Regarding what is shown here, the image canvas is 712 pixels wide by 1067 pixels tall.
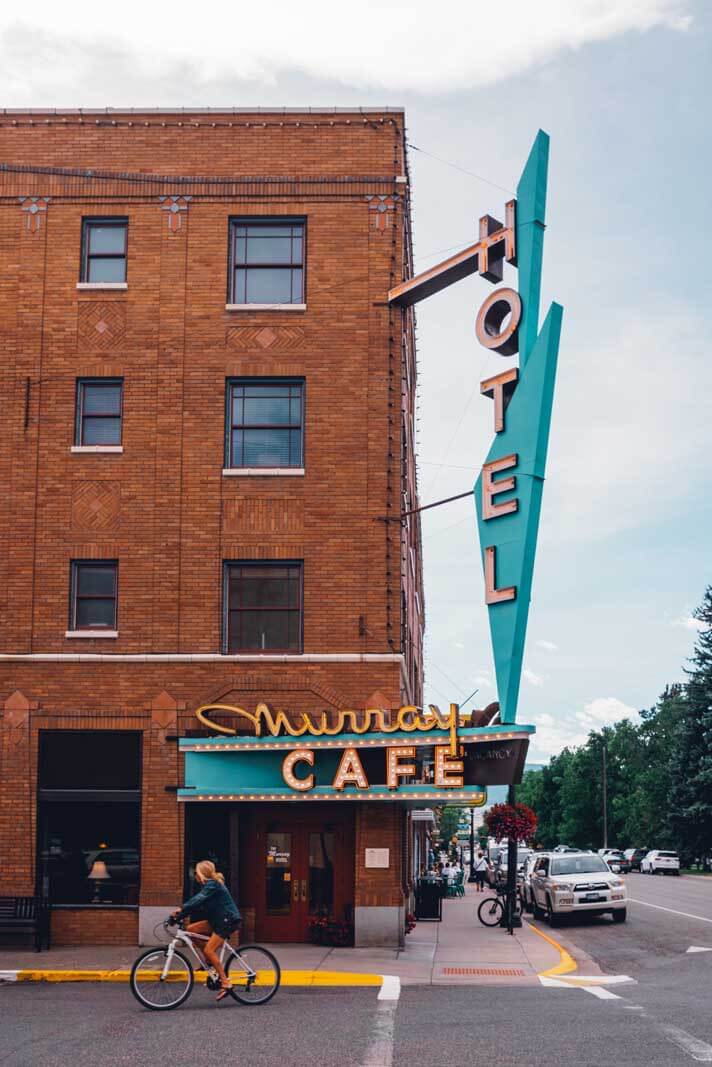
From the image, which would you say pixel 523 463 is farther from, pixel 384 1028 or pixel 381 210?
pixel 384 1028

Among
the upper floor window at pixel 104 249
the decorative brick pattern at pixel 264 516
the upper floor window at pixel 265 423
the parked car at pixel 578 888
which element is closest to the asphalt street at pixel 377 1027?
the decorative brick pattern at pixel 264 516

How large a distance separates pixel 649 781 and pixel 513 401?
3143 inches

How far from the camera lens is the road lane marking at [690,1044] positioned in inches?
471

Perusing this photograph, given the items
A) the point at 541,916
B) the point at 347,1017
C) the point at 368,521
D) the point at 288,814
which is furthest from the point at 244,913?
the point at 541,916

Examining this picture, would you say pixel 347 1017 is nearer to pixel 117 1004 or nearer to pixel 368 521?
pixel 117 1004

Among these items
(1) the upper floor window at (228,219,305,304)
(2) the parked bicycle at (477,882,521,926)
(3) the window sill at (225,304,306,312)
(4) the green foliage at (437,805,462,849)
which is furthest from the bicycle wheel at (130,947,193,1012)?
(4) the green foliage at (437,805,462,849)

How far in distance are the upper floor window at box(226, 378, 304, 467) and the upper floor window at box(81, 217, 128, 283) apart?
3301mm

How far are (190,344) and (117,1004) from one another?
13.1m

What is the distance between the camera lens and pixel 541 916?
35.4 meters

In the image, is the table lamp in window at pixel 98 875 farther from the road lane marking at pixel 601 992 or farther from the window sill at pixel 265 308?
the window sill at pixel 265 308

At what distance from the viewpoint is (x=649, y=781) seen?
325 feet

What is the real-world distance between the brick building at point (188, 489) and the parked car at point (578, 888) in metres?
8.31

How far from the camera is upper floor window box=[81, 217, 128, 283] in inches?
1029

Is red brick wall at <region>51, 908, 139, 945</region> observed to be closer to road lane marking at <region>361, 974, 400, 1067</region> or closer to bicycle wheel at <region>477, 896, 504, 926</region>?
road lane marking at <region>361, 974, 400, 1067</region>
